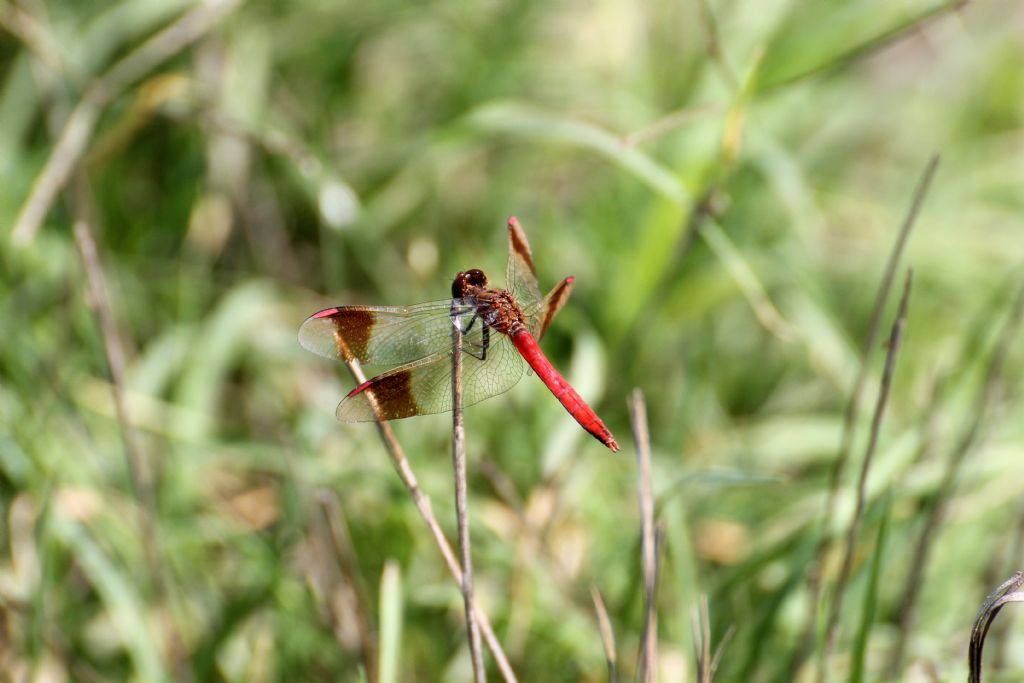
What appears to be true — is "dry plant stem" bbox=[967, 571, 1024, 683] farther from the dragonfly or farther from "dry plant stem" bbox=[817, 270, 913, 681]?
the dragonfly

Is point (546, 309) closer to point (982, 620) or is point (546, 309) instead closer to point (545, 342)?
point (982, 620)

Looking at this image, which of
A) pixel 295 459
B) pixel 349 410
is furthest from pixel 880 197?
pixel 349 410

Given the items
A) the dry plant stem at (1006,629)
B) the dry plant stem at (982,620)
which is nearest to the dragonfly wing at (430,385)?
the dry plant stem at (982,620)

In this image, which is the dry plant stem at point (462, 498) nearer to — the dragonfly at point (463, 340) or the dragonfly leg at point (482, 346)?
the dragonfly at point (463, 340)

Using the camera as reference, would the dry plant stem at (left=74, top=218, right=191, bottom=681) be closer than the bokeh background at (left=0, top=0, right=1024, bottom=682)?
Yes

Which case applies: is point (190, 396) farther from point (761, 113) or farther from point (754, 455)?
point (761, 113)

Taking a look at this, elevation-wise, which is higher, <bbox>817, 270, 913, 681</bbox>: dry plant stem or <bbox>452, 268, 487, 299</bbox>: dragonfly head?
<bbox>452, 268, 487, 299</bbox>: dragonfly head

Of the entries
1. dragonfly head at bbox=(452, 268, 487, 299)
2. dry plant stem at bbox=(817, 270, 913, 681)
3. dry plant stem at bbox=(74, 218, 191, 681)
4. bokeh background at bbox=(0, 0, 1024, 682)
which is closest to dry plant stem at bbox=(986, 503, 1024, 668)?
bokeh background at bbox=(0, 0, 1024, 682)

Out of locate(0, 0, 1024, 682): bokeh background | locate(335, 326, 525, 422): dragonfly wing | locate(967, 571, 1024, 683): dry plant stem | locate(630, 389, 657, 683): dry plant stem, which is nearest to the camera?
locate(967, 571, 1024, 683): dry plant stem
